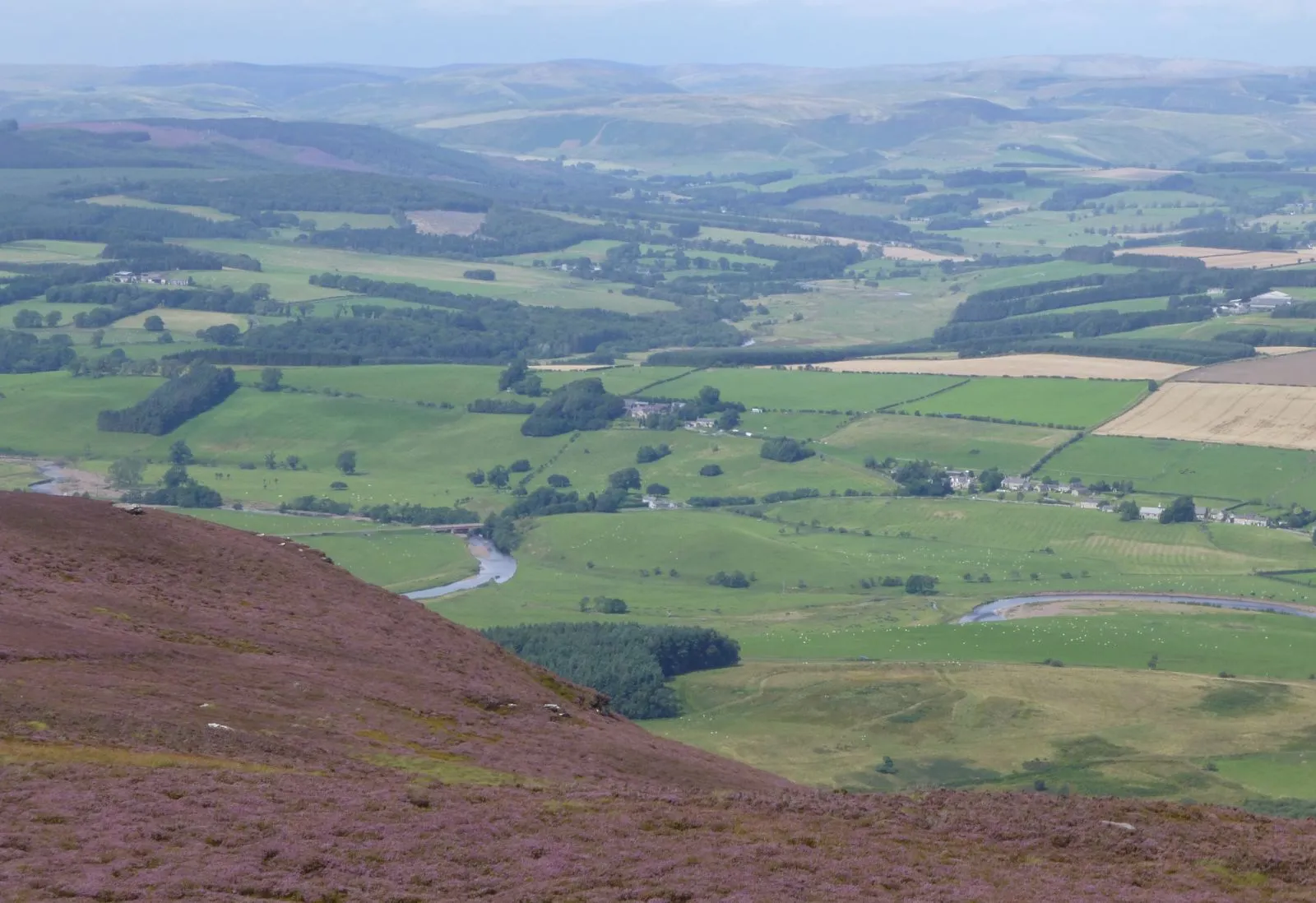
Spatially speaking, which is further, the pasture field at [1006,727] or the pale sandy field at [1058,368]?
the pale sandy field at [1058,368]

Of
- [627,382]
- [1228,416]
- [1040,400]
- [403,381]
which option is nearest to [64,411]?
[403,381]

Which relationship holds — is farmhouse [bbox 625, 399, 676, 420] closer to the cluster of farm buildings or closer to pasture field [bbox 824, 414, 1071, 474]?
pasture field [bbox 824, 414, 1071, 474]

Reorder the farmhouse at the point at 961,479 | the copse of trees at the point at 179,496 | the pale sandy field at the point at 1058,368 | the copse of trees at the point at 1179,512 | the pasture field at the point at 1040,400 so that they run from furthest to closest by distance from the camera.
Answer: the pale sandy field at the point at 1058,368 < the pasture field at the point at 1040,400 < the farmhouse at the point at 961,479 < the copse of trees at the point at 179,496 < the copse of trees at the point at 1179,512

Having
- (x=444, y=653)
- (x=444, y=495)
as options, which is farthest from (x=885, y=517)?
(x=444, y=653)

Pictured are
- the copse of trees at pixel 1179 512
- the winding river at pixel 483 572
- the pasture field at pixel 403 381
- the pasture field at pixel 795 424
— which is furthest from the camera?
the pasture field at pixel 403 381

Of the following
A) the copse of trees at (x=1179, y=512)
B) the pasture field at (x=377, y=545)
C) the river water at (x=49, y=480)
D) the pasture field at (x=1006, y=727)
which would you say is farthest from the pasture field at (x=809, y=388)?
the pasture field at (x=1006, y=727)

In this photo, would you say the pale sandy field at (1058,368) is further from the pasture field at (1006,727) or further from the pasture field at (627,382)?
the pasture field at (1006,727)
